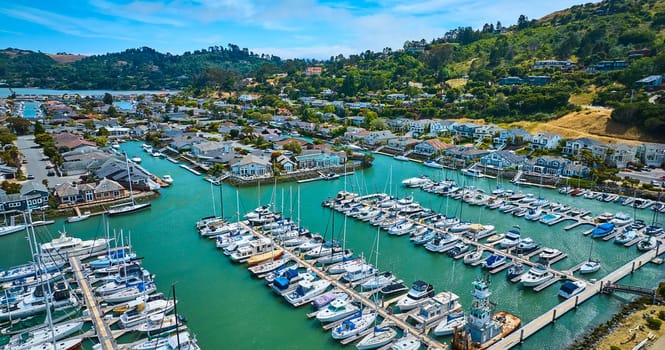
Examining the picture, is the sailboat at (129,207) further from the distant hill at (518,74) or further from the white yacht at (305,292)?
the distant hill at (518,74)

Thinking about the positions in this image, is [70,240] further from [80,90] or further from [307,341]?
[80,90]

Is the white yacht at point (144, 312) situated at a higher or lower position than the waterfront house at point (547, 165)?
lower

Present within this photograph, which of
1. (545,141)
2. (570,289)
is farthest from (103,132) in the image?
(570,289)

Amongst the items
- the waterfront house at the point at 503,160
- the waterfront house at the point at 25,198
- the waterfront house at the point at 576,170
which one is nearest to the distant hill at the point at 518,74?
the waterfront house at the point at 576,170

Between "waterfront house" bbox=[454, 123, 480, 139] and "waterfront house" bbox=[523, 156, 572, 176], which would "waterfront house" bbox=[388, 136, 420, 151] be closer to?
"waterfront house" bbox=[454, 123, 480, 139]

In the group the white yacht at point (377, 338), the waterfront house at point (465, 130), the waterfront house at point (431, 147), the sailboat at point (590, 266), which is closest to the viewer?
the white yacht at point (377, 338)

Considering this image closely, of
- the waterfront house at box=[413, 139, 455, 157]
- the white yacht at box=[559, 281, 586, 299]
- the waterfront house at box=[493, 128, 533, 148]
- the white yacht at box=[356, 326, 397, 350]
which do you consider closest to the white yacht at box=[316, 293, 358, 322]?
the white yacht at box=[356, 326, 397, 350]

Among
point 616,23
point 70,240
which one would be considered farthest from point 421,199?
point 616,23
